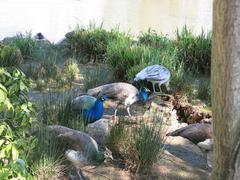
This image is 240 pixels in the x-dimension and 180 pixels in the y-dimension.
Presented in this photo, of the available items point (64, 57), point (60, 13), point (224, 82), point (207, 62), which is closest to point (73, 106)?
point (224, 82)

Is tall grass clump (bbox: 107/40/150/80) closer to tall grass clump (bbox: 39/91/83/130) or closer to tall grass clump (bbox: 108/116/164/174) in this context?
tall grass clump (bbox: 39/91/83/130)

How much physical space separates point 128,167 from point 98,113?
1.04 m

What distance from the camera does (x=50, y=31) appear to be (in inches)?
625

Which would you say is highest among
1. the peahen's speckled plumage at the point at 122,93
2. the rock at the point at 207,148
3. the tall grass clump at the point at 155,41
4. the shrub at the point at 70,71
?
the tall grass clump at the point at 155,41

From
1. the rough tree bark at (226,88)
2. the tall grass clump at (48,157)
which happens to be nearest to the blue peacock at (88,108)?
the tall grass clump at (48,157)

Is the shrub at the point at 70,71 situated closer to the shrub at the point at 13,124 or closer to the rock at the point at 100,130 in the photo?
the rock at the point at 100,130

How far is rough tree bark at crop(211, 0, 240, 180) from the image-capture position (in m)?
2.82

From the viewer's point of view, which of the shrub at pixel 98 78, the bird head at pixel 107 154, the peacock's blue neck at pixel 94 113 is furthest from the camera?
the shrub at pixel 98 78

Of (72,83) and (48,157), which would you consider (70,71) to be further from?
(48,157)

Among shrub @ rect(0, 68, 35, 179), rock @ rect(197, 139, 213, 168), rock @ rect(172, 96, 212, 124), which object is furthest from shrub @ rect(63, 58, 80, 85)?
shrub @ rect(0, 68, 35, 179)

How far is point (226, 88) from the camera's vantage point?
2.96 meters

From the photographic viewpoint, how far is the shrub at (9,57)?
802cm

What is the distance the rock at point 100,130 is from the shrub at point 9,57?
330cm

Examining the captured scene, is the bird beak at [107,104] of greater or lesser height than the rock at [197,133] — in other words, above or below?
above
